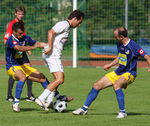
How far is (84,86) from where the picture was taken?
1464cm

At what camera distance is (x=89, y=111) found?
1003 centimetres

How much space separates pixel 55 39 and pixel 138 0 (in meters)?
12.6

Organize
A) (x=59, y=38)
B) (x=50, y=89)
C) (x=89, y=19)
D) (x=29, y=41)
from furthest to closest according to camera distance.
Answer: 1. (x=89, y=19)
2. (x=29, y=41)
3. (x=59, y=38)
4. (x=50, y=89)

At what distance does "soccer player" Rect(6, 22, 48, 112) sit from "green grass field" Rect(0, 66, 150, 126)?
1.78ft

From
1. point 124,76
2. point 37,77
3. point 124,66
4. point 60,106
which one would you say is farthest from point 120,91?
point 37,77

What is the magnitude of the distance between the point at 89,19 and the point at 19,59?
1240 centimetres

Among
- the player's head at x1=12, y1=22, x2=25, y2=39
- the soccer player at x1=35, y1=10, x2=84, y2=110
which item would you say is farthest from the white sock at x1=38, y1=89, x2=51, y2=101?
the player's head at x1=12, y1=22, x2=25, y2=39

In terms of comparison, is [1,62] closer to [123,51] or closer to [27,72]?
[27,72]

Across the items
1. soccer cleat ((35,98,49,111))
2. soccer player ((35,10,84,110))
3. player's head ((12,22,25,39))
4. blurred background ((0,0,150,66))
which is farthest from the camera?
blurred background ((0,0,150,66))

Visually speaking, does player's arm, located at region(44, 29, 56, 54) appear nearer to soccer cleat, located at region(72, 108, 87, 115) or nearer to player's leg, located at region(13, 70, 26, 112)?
player's leg, located at region(13, 70, 26, 112)

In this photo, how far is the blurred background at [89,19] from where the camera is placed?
22141 mm

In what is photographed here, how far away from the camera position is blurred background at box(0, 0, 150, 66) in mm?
22141

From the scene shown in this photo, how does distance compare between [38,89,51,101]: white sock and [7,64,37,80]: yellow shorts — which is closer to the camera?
[38,89,51,101]: white sock

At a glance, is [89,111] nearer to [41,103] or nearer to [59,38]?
[41,103]
